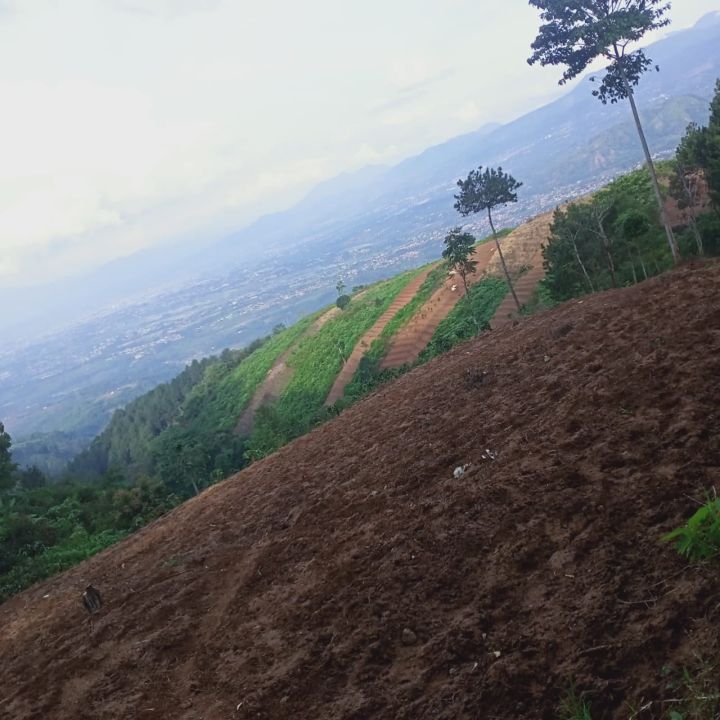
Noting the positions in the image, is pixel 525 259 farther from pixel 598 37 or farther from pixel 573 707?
pixel 573 707

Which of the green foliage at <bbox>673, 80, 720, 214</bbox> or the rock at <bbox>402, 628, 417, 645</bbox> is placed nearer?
the rock at <bbox>402, 628, 417, 645</bbox>

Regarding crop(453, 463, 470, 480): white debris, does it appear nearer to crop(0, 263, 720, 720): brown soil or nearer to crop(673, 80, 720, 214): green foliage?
crop(0, 263, 720, 720): brown soil

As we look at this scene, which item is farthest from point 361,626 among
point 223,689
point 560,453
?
point 560,453

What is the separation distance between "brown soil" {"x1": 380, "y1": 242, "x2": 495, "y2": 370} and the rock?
33.3 meters

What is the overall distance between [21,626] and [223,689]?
6.39m

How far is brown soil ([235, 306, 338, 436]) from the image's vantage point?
48047mm

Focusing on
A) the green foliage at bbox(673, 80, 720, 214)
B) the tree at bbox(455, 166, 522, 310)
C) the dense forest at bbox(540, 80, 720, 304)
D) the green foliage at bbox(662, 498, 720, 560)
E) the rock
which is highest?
the tree at bbox(455, 166, 522, 310)

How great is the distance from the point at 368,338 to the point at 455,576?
137ft

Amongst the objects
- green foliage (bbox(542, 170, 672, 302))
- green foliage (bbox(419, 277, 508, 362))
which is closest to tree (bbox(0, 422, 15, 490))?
green foliage (bbox(419, 277, 508, 362))

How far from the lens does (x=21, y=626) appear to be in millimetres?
9484

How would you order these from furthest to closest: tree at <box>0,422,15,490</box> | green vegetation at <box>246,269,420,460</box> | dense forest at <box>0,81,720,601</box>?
green vegetation at <box>246,269,420,460</box> → tree at <box>0,422,15,490</box> → dense forest at <box>0,81,720,601</box>

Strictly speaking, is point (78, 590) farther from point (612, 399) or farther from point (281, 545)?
point (612, 399)

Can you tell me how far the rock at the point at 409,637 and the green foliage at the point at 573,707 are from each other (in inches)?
58.5

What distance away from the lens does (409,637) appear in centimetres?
469
